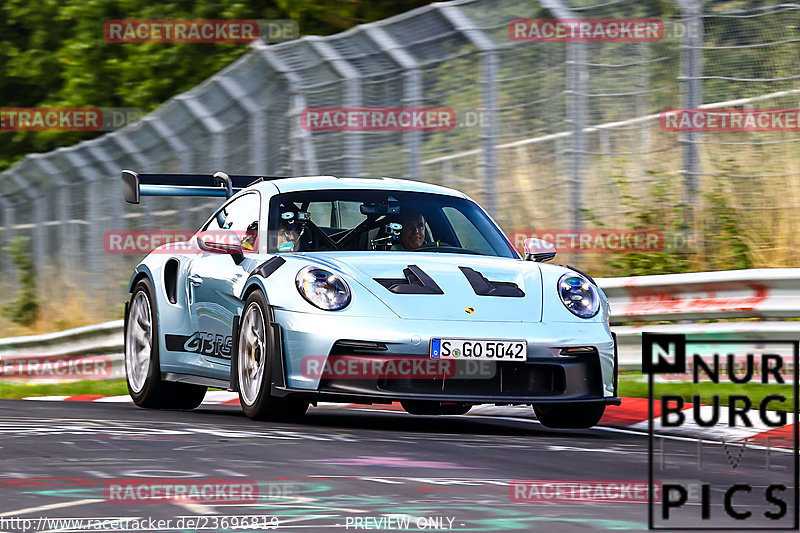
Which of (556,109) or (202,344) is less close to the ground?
(556,109)

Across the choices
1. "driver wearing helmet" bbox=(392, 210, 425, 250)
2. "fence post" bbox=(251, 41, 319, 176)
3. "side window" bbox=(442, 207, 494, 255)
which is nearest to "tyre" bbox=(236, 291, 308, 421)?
A: "driver wearing helmet" bbox=(392, 210, 425, 250)

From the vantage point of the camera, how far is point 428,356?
748cm

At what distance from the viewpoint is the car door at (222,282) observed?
857 centimetres

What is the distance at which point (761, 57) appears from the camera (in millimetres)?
11773

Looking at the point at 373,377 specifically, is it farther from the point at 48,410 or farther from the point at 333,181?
the point at 48,410

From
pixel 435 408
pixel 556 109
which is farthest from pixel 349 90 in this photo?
pixel 435 408

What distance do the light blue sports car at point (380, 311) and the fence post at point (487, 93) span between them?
342 cm

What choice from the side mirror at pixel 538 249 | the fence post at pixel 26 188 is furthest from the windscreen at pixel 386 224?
the fence post at pixel 26 188

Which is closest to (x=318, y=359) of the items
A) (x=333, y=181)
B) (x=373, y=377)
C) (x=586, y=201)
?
(x=373, y=377)

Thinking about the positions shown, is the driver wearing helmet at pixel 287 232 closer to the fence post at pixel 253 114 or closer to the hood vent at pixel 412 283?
the hood vent at pixel 412 283

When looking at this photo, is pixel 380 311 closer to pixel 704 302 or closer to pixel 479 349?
pixel 479 349

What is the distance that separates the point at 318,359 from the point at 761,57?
5587 millimetres

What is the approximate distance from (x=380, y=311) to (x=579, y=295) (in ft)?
3.65

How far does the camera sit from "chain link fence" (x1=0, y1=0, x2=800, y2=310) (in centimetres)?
1181
